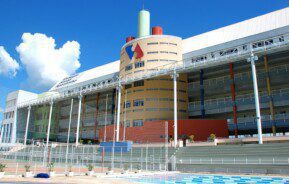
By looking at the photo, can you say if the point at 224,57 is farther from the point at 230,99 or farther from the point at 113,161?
the point at 113,161

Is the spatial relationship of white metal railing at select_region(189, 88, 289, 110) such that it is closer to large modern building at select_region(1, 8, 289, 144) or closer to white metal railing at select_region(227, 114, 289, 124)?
large modern building at select_region(1, 8, 289, 144)

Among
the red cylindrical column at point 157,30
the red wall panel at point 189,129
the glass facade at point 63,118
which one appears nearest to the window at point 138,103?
the red wall panel at point 189,129

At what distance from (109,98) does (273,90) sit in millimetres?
40720

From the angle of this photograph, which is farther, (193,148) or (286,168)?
(193,148)

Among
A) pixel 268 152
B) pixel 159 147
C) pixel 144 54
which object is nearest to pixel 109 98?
pixel 144 54

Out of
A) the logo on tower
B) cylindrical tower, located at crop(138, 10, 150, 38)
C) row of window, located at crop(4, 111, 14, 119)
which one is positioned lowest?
row of window, located at crop(4, 111, 14, 119)

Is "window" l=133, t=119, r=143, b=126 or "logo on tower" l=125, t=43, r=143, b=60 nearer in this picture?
"window" l=133, t=119, r=143, b=126

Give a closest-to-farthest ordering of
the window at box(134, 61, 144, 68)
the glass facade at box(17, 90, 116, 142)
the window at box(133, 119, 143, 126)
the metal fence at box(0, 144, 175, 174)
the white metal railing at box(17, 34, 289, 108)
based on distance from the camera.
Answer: the metal fence at box(0, 144, 175, 174) → the white metal railing at box(17, 34, 289, 108) → the window at box(133, 119, 143, 126) → the window at box(134, 61, 144, 68) → the glass facade at box(17, 90, 116, 142)

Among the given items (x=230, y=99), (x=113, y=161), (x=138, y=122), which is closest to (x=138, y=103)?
(x=138, y=122)

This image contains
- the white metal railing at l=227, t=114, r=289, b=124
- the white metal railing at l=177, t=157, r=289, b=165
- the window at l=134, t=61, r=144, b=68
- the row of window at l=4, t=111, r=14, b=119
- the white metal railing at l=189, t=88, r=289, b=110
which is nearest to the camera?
the white metal railing at l=177, t=157, r=289, b=165

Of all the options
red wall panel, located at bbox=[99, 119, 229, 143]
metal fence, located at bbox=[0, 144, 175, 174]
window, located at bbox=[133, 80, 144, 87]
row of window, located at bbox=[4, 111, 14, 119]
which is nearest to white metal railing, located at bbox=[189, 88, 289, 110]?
red wall panel, located at bbox=[99, 119, 229, 143]

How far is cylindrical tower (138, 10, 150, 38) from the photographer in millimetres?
70375

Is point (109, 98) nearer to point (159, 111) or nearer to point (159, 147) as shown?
point (159, 111)

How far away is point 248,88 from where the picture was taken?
55.4 meters
